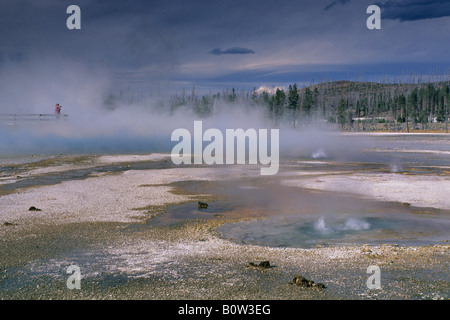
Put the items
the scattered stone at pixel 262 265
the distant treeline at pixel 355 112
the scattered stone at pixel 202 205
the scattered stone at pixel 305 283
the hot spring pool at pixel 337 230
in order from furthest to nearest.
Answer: the distant treeline at pixel 355 112 → the scattered stone at pixel 202 205 → the hot spring pool at pixel 337 230 → the scattered stone at pixel 262 265 → the scattered stone at pixel 305 283

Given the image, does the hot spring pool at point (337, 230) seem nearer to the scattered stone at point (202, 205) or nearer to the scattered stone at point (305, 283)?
the scattered stone at point (202, 205)

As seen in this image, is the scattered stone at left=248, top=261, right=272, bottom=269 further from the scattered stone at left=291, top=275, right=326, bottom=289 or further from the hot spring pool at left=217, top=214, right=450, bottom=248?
the hot spring pool at left=217, top=214, right=450, bottom=248

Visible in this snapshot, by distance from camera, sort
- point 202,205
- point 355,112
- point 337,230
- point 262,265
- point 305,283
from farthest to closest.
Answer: point 355,112, point 202,205, point 337,230, point 262,265, point 305,283

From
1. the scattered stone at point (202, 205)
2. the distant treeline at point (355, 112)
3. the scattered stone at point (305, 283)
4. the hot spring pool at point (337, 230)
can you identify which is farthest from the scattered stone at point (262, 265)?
the distant treeline at point (355, 112)

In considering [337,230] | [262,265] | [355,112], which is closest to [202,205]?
[337,230]

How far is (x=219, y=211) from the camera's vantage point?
54.4ft

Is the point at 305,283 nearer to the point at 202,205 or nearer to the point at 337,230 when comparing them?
the point at 337,230

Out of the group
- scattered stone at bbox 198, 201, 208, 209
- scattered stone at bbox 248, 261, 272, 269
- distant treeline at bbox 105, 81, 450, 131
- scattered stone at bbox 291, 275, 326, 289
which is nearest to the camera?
scattered stone at bbox 291, 275, 326, 289

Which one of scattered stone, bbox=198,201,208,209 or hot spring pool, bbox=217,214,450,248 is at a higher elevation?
scattered stone, bbox=198,201,208,209

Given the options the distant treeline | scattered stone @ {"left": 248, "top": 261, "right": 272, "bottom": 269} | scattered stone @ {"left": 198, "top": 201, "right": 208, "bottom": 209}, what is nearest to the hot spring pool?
scattered stone @ {"left": 248, "top": 261, "right": 272, "bottom": 269}

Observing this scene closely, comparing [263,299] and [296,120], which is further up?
[296,120]
